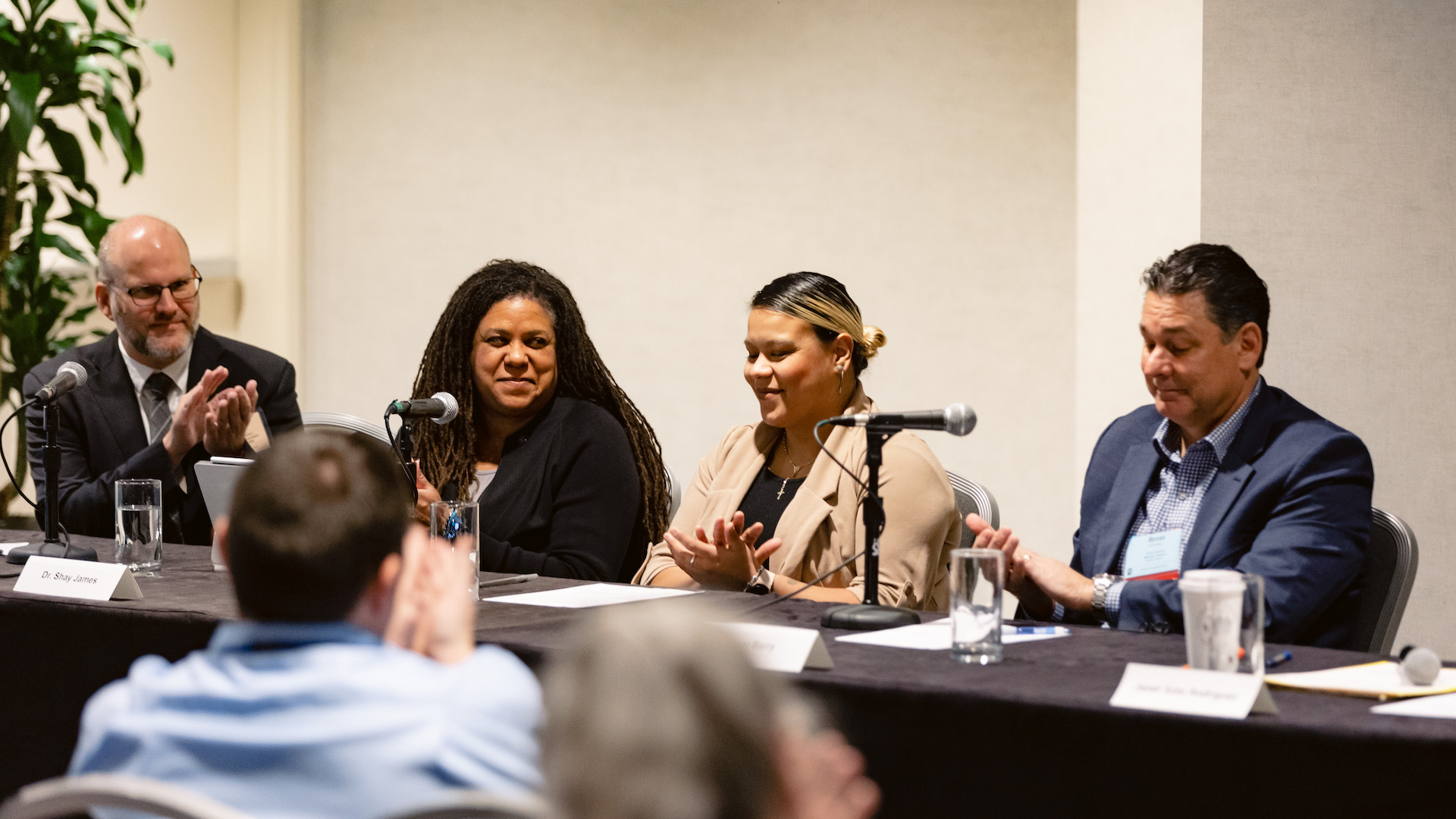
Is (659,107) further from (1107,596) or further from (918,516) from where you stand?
(1107,596)

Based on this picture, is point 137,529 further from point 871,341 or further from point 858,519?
point 871,341

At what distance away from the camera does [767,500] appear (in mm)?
2771

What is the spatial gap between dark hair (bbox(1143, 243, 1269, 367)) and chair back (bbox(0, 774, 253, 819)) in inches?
72.6

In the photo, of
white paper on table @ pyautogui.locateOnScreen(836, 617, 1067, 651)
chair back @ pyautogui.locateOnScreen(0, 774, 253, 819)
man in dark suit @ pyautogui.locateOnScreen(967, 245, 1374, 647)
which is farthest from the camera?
man in dark suit @ pyautogui.locateOnScreen(967, 245, 1374, 647)

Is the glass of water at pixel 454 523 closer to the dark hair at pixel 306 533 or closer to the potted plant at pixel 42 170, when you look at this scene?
the dark hair at pixel 306 533

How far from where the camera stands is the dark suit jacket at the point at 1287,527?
2059 millimetres

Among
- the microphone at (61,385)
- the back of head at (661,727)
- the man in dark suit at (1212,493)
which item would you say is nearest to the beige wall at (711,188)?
the man in dark suit at (1212,493)

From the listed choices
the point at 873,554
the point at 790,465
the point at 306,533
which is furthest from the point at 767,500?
the point at 306,533

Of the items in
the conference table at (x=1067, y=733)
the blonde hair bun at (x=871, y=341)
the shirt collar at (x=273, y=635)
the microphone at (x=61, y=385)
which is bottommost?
the conference table at (x=1067, y=733)

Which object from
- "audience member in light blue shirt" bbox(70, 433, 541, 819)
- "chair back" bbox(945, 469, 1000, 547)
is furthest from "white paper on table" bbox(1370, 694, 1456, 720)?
"chair back" bbox(945, 469, 1000, 547)

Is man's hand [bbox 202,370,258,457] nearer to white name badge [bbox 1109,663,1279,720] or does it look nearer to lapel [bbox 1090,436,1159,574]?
lapel [bbox 1090,436,1159,574]

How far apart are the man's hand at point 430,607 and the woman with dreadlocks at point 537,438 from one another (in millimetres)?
1496

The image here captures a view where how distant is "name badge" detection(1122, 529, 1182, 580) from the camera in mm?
2271

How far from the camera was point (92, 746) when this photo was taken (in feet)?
3.41
